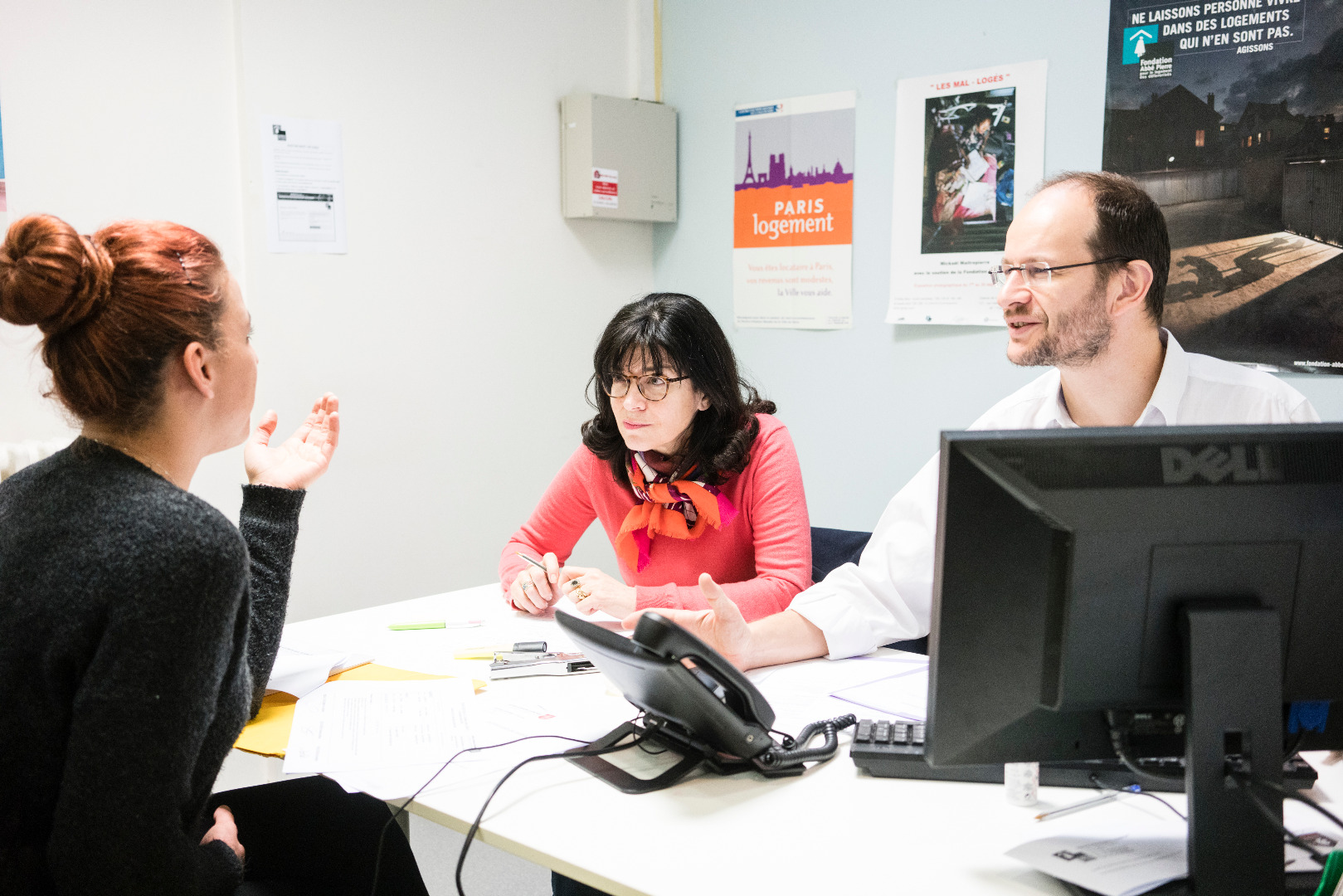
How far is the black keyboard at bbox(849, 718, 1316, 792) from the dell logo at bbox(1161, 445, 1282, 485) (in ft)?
1.26

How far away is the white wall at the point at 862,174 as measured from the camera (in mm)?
2715

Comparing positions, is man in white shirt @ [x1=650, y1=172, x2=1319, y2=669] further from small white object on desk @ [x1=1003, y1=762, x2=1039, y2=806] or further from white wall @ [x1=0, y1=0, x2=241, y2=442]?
white wall @ [x1=0, y1=0, x2=241, y2=442]

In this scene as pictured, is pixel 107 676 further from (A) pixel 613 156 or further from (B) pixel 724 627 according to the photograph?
(A) pixel 613 156

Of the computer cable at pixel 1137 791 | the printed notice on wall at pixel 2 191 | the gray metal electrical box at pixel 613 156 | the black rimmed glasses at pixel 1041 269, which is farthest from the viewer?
the gray metal electrical box at pixel 613 156

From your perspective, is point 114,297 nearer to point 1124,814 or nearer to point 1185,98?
point 1124,814

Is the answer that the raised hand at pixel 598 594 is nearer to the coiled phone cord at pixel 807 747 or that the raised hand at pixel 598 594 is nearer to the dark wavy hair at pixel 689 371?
the dark wavy hair at pixel 689 371

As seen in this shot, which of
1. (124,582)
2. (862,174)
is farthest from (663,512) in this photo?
(862,174)

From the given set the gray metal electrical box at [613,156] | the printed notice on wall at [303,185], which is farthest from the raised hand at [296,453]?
the gray metal electrical box at [613,156]

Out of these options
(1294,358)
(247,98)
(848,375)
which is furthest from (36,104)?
(1294,358)

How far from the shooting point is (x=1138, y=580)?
3.10ft

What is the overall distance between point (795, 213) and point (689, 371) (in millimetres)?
1394

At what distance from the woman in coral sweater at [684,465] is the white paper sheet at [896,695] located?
39 centimetres

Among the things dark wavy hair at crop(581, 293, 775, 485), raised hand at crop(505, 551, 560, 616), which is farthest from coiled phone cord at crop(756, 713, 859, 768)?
dark wavy hair at crop(581, 293, 775, 485)

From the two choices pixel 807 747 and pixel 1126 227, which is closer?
pixel 807 747
